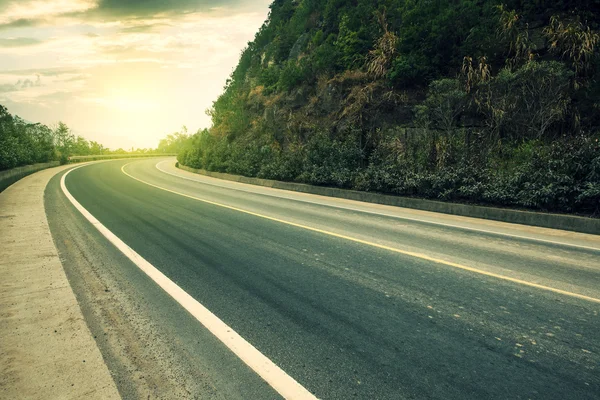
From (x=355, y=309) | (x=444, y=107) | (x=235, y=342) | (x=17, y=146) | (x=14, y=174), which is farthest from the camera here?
(x=17, y=146)

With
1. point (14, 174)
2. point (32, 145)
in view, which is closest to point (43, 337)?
point (14, 174)

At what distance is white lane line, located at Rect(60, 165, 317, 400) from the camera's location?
2785 millimetres

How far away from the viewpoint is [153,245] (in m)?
6.92

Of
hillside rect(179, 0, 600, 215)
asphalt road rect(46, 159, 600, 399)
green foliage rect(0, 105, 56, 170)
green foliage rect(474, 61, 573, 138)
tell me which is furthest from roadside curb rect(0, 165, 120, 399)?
green foliage rect(0, 105, 56, 170)

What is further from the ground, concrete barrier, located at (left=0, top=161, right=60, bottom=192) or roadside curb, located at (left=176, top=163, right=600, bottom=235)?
concrete barrier, located at (left=0, top=161, right=60, bottom=192)

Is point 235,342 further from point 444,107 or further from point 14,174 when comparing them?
point 14,174

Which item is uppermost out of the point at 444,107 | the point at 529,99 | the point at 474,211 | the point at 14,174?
the point at 529,99

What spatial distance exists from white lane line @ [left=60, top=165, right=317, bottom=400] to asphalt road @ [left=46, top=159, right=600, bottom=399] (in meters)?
0.08

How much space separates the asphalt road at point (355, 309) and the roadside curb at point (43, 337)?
15 centimetres

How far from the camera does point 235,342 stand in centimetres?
346

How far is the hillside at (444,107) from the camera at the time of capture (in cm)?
1073

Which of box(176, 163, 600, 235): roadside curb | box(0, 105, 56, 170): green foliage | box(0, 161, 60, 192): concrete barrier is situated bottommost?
box(176, 163, 600, 235): roadside curb

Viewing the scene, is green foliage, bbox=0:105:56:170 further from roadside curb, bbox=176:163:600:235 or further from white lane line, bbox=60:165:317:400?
white lane line, bbox=60:165:317:400

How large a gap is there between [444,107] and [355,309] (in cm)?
1587
